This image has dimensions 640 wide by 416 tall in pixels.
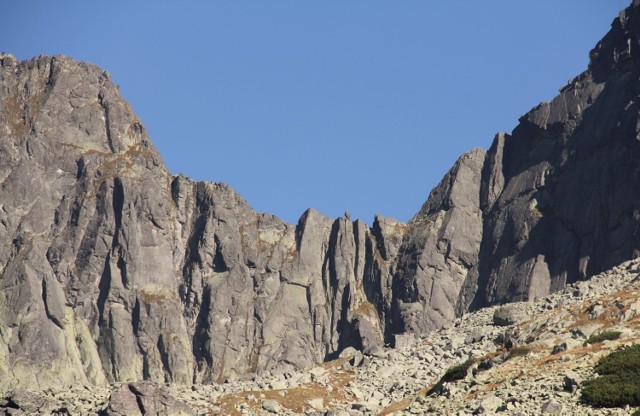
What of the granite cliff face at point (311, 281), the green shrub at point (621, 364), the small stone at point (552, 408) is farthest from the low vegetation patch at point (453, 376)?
the granite cliff face at point (311, 281)

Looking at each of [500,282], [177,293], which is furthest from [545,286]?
[177,293]

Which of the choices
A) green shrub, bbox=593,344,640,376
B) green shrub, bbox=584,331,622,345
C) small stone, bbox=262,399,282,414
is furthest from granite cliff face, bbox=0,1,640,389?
green shrub, bbox=593,344,640,376

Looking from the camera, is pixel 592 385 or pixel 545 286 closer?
pixel 592 385

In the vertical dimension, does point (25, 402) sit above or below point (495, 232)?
below

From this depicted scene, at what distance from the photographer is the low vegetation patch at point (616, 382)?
72.4 metres

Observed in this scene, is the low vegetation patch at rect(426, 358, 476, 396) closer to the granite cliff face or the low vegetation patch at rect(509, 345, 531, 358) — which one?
the low vegetation patch at rect(509, 345, 531, 358)

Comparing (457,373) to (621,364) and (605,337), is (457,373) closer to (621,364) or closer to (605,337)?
(605,337)

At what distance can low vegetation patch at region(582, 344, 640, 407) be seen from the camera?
7238 centimetres

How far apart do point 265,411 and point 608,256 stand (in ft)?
232

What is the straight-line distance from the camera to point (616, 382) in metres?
74.8

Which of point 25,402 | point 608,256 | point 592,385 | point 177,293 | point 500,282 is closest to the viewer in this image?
point 592,385

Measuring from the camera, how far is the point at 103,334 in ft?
618

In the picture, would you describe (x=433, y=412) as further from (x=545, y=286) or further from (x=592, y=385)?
(x=545, y=286)

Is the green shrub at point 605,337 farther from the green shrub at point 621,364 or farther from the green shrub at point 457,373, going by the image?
the green shrub at point 457,373
